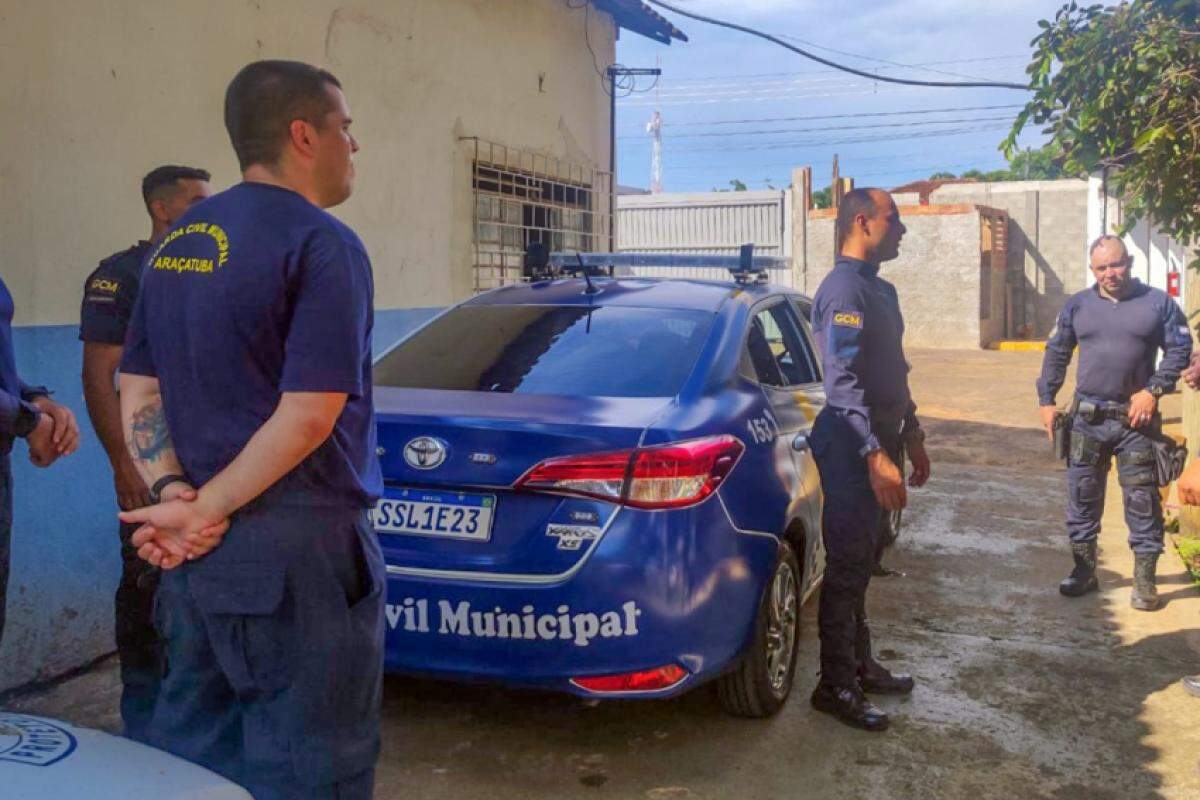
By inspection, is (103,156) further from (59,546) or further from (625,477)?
(625,477)

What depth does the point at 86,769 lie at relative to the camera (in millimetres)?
1571

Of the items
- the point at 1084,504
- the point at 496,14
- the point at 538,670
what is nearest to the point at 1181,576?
the point at 1084,504

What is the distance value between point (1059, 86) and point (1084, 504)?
80.1 inches

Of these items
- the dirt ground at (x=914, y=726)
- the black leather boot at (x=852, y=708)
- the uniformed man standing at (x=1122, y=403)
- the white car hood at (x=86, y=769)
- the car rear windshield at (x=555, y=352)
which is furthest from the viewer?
the uniformed man standing at (x=1122, y=403)

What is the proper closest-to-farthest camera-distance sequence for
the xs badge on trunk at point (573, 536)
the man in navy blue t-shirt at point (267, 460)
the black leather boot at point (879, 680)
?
the man in navy blue t-shirt at point (267, 460) < the xs badge on trunk at point (573, 536) < the black leather boot at point (879, 680)

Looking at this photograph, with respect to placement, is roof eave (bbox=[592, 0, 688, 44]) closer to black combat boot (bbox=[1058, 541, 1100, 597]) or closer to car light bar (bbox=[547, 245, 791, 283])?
car light bar (bbox=[547, 245, 791, 283])

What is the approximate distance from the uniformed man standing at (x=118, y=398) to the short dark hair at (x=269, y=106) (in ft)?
4.60

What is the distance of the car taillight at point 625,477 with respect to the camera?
328 cm

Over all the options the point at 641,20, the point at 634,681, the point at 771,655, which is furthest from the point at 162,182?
the point at 641,20

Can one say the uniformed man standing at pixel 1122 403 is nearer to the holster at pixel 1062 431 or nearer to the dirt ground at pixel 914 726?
the holster at pixel 1062 431

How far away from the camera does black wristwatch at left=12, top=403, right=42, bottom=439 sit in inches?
116

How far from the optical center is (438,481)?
3377mm

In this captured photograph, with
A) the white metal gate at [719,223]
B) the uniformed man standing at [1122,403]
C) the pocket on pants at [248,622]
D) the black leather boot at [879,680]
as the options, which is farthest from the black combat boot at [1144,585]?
the white metal gate at [719,223]

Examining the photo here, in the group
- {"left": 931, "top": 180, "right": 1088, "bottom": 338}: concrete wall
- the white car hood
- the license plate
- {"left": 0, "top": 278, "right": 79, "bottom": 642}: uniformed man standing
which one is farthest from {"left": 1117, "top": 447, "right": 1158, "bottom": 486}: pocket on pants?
{"left": 931, "top": 180, "right": 1088, "bottom": 338}: concrete wall
